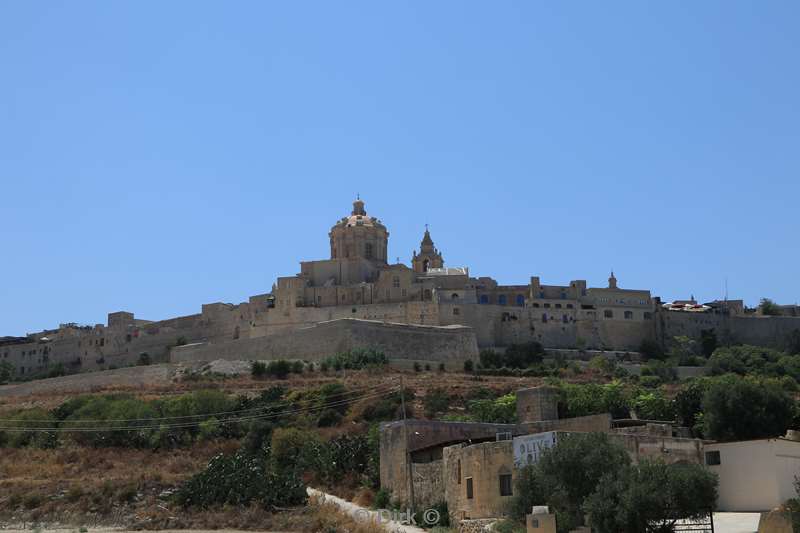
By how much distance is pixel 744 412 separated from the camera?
34.2m

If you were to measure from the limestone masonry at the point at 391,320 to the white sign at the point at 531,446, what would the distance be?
3667 centimetres

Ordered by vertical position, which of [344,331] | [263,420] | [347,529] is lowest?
[347,529]

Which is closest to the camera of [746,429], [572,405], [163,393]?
[746,429]

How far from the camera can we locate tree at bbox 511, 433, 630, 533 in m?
22.2

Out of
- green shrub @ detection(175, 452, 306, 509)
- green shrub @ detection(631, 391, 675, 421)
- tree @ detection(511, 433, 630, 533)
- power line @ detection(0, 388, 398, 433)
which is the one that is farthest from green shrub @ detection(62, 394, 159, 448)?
tree @ detection(511, 433, 630, 533)

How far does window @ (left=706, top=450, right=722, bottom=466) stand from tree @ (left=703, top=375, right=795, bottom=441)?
7383 millimetres

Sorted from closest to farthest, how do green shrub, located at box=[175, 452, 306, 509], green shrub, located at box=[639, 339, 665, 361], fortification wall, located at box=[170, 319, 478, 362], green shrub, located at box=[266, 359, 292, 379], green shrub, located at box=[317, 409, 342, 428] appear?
1. green shrub, located at box=[175, 452, 306, 509]
2. green shrub, located at box=[317, 409, 342, 428]
3. green shrub, located at box=[266, 359, 292, 379]
4. fortification wall, located at box=[170, 319, 478, 362]
5. green shrub, located at box=[639, 339, 665, 361]

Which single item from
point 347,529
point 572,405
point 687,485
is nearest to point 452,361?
point 572,405

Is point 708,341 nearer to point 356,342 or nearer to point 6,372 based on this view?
point 356,342

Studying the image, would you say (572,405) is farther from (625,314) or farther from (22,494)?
(625,314)

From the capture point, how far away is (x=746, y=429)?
33688 mm

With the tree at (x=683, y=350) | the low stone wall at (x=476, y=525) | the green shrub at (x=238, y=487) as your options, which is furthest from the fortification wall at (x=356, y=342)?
the low stone wall at (x=476, y=525)

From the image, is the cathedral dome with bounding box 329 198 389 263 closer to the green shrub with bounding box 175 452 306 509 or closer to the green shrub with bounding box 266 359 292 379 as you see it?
the green shrub with bounding box 266 359 292 379

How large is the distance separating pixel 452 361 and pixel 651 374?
1061 cm
